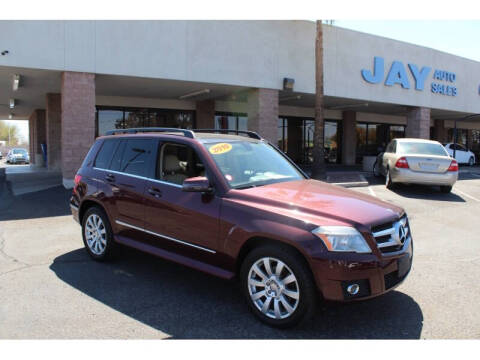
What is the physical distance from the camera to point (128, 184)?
4.78 meters

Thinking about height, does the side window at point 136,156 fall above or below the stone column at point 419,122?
below

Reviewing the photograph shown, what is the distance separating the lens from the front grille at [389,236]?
11.0 feet

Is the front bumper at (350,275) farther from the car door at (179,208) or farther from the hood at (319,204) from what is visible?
the car door at (179,208)

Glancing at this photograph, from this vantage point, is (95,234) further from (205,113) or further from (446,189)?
(205,113)

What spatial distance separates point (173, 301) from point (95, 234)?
1917mm

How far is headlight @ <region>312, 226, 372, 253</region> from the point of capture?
316cm

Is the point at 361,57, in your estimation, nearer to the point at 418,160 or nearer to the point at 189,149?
the point at 418,160

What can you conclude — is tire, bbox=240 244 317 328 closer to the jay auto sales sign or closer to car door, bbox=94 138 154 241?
car door, bbox=94 138 154 241

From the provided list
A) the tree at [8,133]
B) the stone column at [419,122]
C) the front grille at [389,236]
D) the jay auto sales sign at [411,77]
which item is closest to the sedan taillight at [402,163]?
the front grille at [389,236]

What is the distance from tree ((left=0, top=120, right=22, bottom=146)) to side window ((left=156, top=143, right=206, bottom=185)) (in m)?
109

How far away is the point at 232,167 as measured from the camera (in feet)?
13.7

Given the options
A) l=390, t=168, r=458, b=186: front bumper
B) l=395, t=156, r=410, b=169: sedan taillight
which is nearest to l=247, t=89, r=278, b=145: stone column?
l=395, t=156, r=410, b=169: sedan taillight
